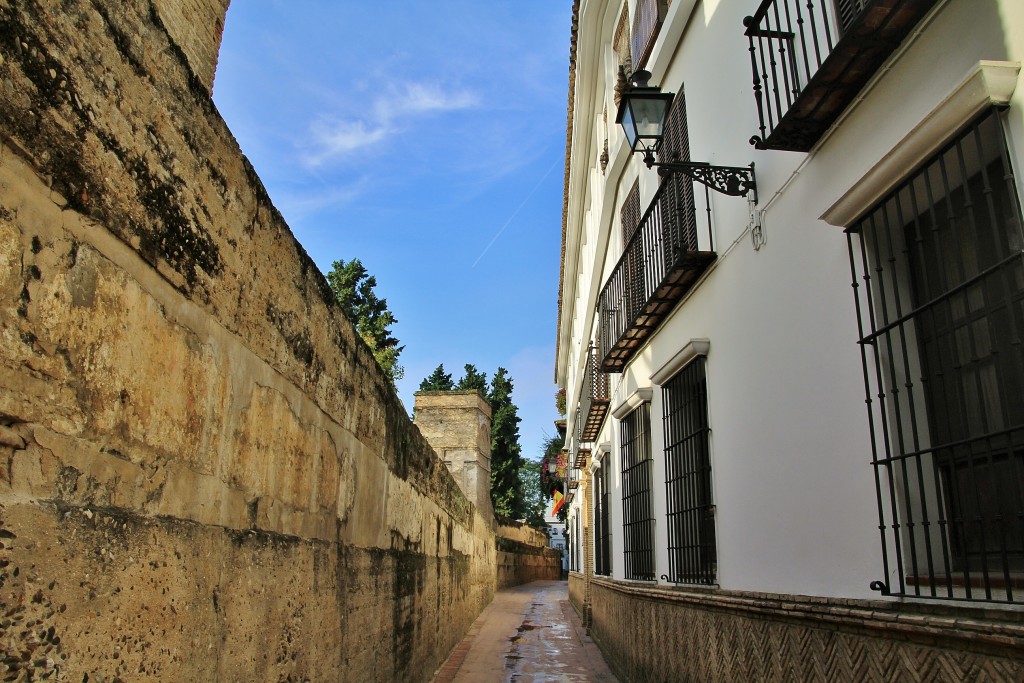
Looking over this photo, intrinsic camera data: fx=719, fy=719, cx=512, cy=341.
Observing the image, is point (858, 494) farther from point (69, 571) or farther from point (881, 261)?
point (69, 571)

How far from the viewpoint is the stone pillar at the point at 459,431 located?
27.1m

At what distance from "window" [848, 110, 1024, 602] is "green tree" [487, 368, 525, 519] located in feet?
106

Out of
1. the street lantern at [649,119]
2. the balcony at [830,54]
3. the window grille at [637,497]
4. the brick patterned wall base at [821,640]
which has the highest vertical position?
the street lantern at [649,119]

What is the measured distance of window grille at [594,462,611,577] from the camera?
10.1 m

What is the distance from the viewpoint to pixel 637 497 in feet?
23.8

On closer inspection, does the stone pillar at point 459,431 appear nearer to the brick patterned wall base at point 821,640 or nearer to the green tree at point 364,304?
the green tree at point 364,304

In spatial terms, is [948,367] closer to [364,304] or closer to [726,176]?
[726,176]

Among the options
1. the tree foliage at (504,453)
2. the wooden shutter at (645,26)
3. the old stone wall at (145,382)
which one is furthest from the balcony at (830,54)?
the tree foliage at (504,453)

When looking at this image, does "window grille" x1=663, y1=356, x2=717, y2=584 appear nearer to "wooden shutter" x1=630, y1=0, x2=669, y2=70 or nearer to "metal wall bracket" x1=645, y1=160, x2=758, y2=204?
"metal wall bracket" x1=645, y1=160, x2=758, y2=204

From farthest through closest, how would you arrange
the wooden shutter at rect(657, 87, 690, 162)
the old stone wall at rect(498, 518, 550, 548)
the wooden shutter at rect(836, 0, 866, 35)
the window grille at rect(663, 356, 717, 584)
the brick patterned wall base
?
the old stone wall at rect(498, 518, 550, 548) < the wooden shutter at rect(657, 87, 690, 162) < the window grille at rect(663, 356, 717, 584) < the wooden shutter at rect(836, 0, 866, 35) < the brick patterned wall base

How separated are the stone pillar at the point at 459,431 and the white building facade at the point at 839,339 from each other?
2108cm

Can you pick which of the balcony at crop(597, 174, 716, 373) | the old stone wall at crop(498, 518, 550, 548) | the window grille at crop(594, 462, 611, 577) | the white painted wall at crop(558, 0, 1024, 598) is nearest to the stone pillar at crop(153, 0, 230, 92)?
the balcony at crop(597, 174, 716, 373)

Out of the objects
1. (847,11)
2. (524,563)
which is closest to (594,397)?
(847,11)

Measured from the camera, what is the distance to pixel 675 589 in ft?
17.9
